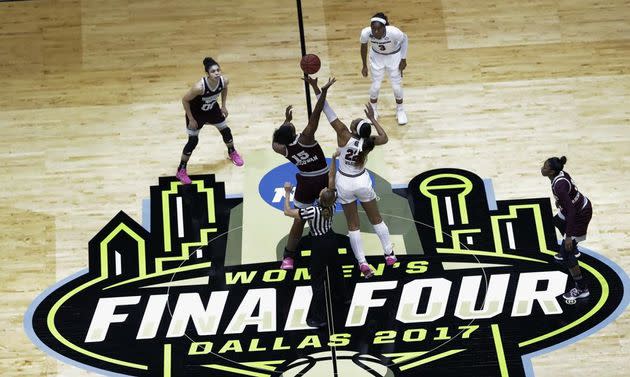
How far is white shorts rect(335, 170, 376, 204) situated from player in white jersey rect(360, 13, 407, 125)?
2136 mm

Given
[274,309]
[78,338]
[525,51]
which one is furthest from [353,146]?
[525,51]

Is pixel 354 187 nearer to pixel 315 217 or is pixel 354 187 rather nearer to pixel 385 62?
pixel 315 217

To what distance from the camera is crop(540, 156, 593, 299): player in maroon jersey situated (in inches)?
392

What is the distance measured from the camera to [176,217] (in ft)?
38.1

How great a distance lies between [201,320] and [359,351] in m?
1.57

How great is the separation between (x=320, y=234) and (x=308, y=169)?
2.07 feet

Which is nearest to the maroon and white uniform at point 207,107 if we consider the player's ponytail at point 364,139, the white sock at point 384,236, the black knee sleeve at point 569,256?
the player's ponytail at point 364,139

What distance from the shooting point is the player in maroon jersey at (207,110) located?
36.8ft

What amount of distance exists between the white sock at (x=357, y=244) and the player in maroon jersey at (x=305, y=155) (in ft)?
1.62

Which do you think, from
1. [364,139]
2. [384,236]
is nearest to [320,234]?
[384,236]

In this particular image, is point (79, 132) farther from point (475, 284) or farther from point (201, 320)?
point (475, 284)

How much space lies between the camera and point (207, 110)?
1158cm

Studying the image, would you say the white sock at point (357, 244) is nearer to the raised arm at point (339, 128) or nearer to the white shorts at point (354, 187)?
the white shorts at point (354, 187)

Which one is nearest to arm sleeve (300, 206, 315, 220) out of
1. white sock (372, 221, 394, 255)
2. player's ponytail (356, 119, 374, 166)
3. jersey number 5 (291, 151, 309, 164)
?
jersey number 5 (291, 151, 309, 164)
